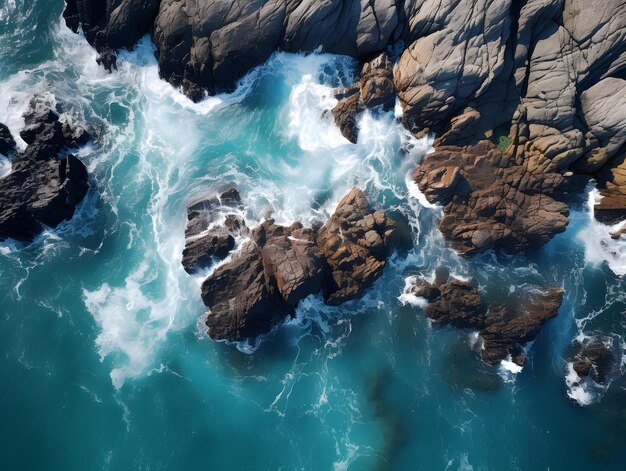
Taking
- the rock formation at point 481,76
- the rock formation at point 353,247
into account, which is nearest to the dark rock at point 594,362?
the rock formation at point 481,76

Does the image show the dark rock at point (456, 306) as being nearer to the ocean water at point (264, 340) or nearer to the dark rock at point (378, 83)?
the ocean water at point (264, 340)

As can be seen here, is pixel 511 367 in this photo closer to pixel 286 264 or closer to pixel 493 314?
pixel 493 314

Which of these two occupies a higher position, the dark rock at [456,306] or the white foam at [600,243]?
the white foam at [600,243]

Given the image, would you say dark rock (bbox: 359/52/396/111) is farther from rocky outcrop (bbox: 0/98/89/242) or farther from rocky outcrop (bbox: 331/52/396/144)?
rocky outcrop (bbox: 0/98/89/242)

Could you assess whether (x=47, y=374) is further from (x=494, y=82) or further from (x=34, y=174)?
(x=494, y=82)

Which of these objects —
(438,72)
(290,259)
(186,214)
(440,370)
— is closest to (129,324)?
(186,214)

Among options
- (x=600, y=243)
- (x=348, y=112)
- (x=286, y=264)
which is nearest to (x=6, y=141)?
(x=286, y=264)

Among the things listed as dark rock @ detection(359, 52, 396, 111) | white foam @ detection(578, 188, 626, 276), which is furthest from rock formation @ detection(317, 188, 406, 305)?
white foam @ detection(578, 188, 626, 276)
